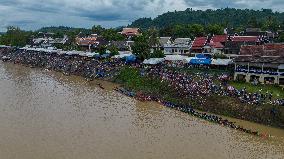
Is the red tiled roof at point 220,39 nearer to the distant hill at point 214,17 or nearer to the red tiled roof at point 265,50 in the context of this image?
the red tiled roof at point 265,50

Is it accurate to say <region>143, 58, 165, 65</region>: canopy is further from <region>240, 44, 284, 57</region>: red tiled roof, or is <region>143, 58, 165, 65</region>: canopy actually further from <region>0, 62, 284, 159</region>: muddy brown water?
<region>240, 44, 284, 57</region>: red tiled roof

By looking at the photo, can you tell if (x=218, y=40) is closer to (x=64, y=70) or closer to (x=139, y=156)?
(x=64, y=70)

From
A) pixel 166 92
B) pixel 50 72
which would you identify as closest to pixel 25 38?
pixel 50 72

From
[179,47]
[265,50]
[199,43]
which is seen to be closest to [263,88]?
[265,50]

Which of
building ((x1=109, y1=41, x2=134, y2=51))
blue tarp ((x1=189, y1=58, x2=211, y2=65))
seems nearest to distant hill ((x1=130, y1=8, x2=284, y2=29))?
building ((x1=109, y1=41, x2=134, y2=51))

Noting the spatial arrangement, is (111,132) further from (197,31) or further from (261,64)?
(197,31)
